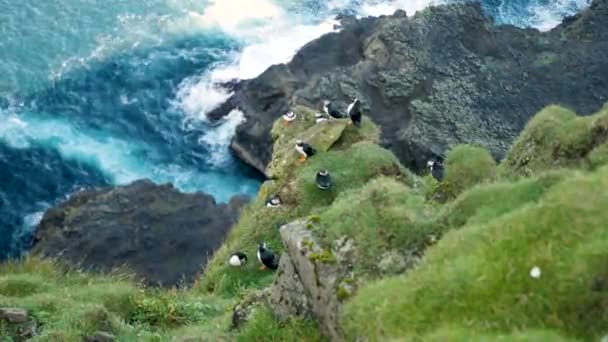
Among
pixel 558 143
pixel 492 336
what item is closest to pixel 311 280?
pixel 492 336

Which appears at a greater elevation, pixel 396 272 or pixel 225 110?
pixel 396 272

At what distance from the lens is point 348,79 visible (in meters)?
43.2

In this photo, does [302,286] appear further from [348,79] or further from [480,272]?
[348,79]

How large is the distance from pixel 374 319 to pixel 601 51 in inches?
1577

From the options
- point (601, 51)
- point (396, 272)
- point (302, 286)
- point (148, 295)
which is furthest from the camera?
point (601, 51)

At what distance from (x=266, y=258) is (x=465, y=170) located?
667 cm

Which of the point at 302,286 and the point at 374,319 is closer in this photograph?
the point at 374,319

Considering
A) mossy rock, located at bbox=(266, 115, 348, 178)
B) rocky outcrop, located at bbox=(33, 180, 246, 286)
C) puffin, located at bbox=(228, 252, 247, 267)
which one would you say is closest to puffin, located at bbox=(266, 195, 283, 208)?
mossy rock, located at bbox=(266, 115, 348, 178)

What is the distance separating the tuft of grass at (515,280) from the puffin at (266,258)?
1116cm

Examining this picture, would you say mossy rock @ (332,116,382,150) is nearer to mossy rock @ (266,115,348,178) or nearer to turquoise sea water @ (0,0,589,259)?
mossy rock @ (266,115,348,178)

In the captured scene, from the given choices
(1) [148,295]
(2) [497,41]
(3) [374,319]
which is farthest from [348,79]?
(3) [374,319]

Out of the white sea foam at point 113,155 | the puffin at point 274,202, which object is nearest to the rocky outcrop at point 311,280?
the puffin at point 274,202

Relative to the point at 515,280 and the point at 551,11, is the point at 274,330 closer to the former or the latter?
the point at 515,280

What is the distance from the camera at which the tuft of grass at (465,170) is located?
58.2ft
